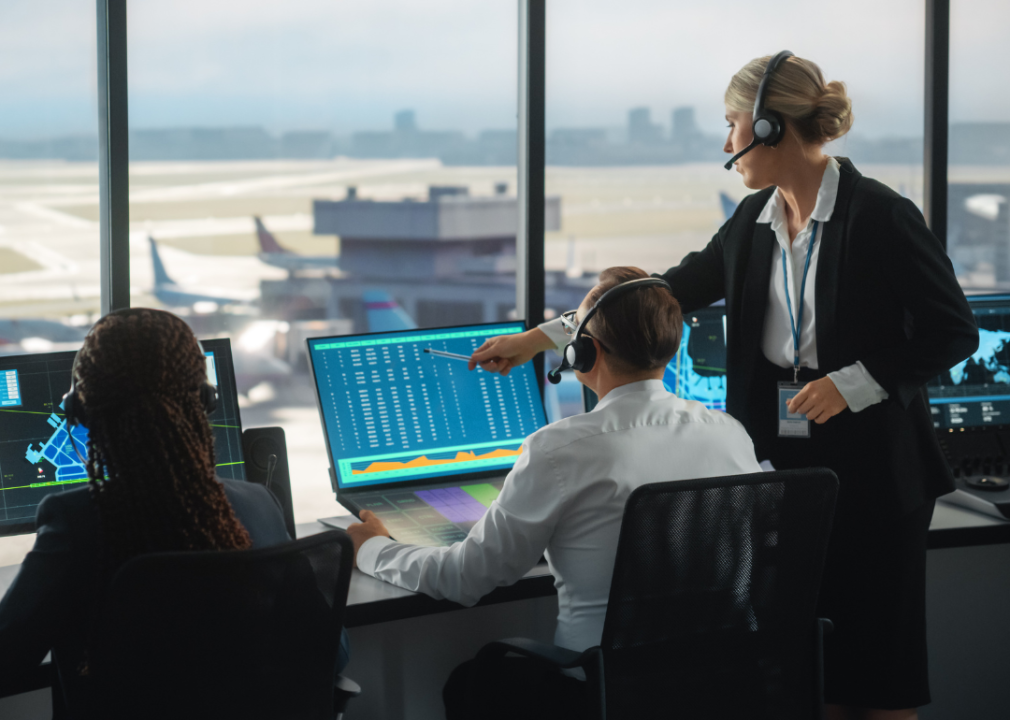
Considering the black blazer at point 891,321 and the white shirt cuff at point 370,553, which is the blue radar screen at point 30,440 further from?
the black blazer at point 891,321

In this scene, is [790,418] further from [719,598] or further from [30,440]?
[30,440]

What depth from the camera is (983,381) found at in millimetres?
2770

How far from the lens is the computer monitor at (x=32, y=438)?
6.54 ft

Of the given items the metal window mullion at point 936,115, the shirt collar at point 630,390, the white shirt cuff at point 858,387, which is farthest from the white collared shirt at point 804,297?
the metal window mullion at point 936,115

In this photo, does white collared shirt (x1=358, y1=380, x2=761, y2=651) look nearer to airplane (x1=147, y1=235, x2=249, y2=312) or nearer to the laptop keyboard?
the laptop keyboard

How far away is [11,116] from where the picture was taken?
2307 millimetres

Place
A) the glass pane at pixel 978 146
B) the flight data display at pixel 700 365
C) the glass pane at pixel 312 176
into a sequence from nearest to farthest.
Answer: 1. the glass pane at pixel 312 176
2. the flight data display at pixel 700 365
3. the glass pane at pixel 978 146

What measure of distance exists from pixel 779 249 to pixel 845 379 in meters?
0.36

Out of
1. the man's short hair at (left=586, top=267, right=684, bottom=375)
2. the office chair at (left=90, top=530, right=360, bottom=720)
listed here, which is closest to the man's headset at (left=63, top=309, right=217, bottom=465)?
the office chair at (left=90, top=530, right=360, bottom=720)

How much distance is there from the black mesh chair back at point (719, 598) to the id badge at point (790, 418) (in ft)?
1.62

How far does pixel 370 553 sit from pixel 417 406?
0.62 metres

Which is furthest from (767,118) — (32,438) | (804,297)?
(32,438)

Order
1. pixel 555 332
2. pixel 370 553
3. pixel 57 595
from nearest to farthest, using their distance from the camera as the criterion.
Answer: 1. pixel 57 595
2. pixel 370 553
3. pixel 555 332

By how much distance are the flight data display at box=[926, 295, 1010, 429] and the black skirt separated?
2.77 feet
